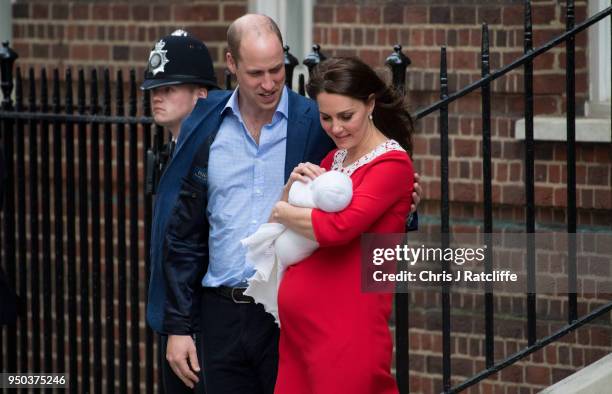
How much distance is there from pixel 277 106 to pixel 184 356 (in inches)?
34.5

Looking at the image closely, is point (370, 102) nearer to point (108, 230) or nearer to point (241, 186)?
point (241, 186)

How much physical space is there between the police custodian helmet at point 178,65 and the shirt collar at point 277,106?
0.99ft

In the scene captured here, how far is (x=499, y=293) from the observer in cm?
664

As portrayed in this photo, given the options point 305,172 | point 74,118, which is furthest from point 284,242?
point 74,118

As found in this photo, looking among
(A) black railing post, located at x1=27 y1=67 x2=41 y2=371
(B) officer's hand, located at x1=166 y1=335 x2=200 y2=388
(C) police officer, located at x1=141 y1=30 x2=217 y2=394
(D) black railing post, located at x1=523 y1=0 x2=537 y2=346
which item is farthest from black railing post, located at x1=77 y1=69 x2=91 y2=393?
(D) black railing post, located at x1=523 y1=0 x2=537 y2=346

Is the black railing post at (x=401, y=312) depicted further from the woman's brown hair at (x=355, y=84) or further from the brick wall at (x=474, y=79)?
the brick wall at (x=474, y=79)

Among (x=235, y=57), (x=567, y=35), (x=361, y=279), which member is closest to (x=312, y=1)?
(x=567, y=35)

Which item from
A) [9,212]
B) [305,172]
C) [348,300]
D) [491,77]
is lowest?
[348,300]

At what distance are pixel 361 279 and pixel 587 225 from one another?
9.22 feet

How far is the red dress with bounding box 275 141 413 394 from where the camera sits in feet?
12.3

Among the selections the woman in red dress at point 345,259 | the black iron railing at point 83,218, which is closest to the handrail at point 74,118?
the black iron railing at point 83,218

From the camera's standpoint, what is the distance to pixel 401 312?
4871 millimetres

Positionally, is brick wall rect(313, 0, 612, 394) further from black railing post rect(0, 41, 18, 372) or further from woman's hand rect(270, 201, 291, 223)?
woman's hand rect(270, 201, 291, 223)

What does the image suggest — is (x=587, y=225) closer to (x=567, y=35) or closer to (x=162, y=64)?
(x=567, y=35)
